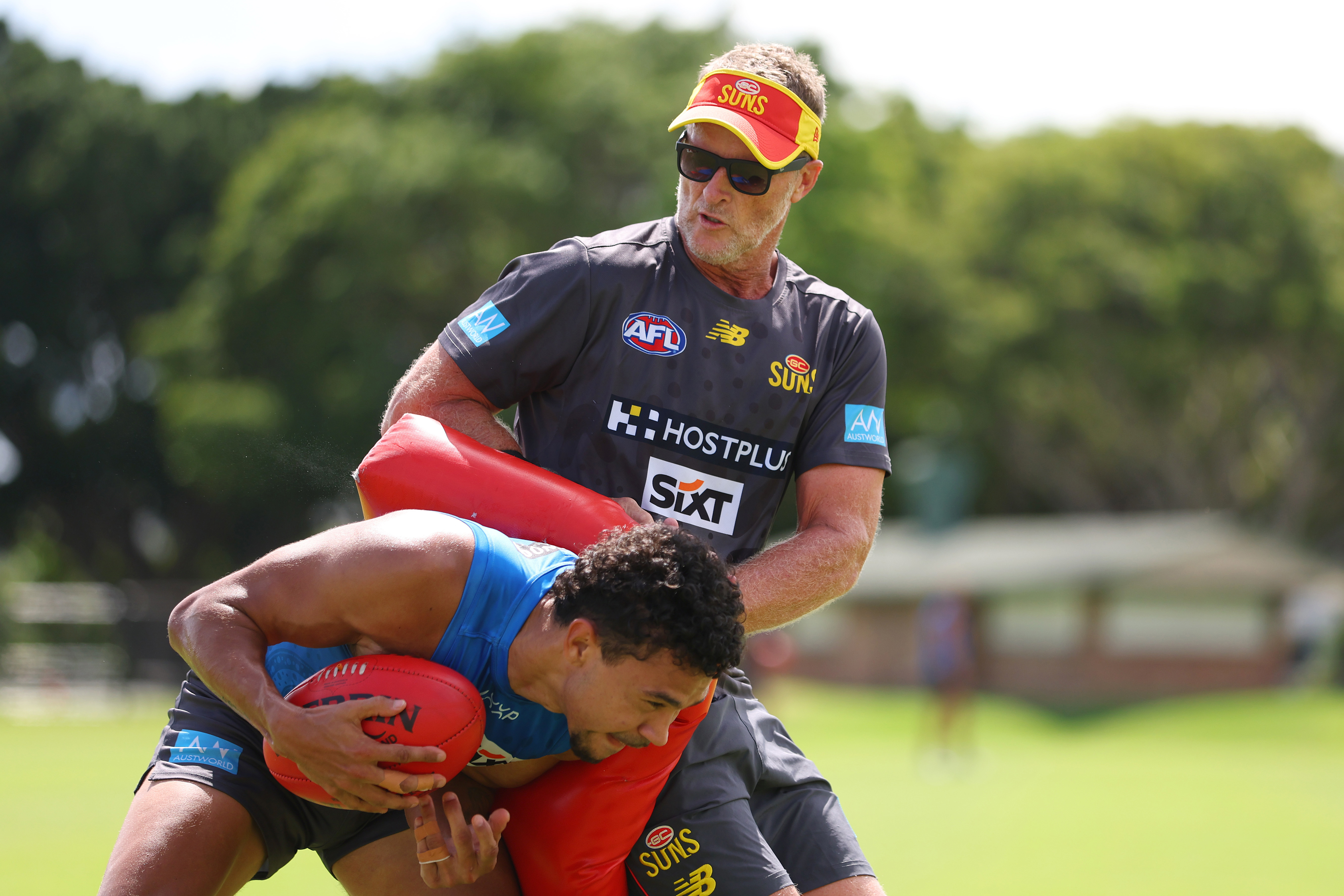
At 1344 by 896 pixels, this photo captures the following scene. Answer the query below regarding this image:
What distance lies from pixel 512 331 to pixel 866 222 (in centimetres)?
3187

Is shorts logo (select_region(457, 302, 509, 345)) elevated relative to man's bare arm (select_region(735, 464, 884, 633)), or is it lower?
elevated

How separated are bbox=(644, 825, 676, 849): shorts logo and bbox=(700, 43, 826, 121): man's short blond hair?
95.6 inches

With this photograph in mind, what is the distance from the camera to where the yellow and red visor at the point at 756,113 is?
4.33 m

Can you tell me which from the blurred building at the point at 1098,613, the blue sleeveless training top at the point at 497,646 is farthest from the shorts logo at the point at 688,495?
the blurred building at the point at 1098,613

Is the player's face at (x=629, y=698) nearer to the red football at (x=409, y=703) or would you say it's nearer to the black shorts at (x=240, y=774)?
the red football at (x=409, y=703)

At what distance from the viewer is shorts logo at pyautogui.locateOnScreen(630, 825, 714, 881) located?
416 cm

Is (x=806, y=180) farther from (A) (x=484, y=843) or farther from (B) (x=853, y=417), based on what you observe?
(A) (x=484, y=843)

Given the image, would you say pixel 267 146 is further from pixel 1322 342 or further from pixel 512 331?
pixel 512 331

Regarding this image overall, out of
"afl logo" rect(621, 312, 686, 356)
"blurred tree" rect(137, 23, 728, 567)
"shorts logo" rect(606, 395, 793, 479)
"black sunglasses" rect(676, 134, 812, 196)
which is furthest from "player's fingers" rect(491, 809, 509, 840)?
"blurred tree" rect(137, 23, 728, 567)

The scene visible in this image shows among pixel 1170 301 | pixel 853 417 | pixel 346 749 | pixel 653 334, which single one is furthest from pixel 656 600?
pixel 1170 301

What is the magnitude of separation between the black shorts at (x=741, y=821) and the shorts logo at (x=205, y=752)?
4.05 ft

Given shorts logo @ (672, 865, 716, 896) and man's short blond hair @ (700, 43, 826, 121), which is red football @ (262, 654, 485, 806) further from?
man's short blond hair @ (700, 43, 826, 121)

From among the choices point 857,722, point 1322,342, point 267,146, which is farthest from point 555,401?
point 1322,342

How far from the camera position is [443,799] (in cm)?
360
